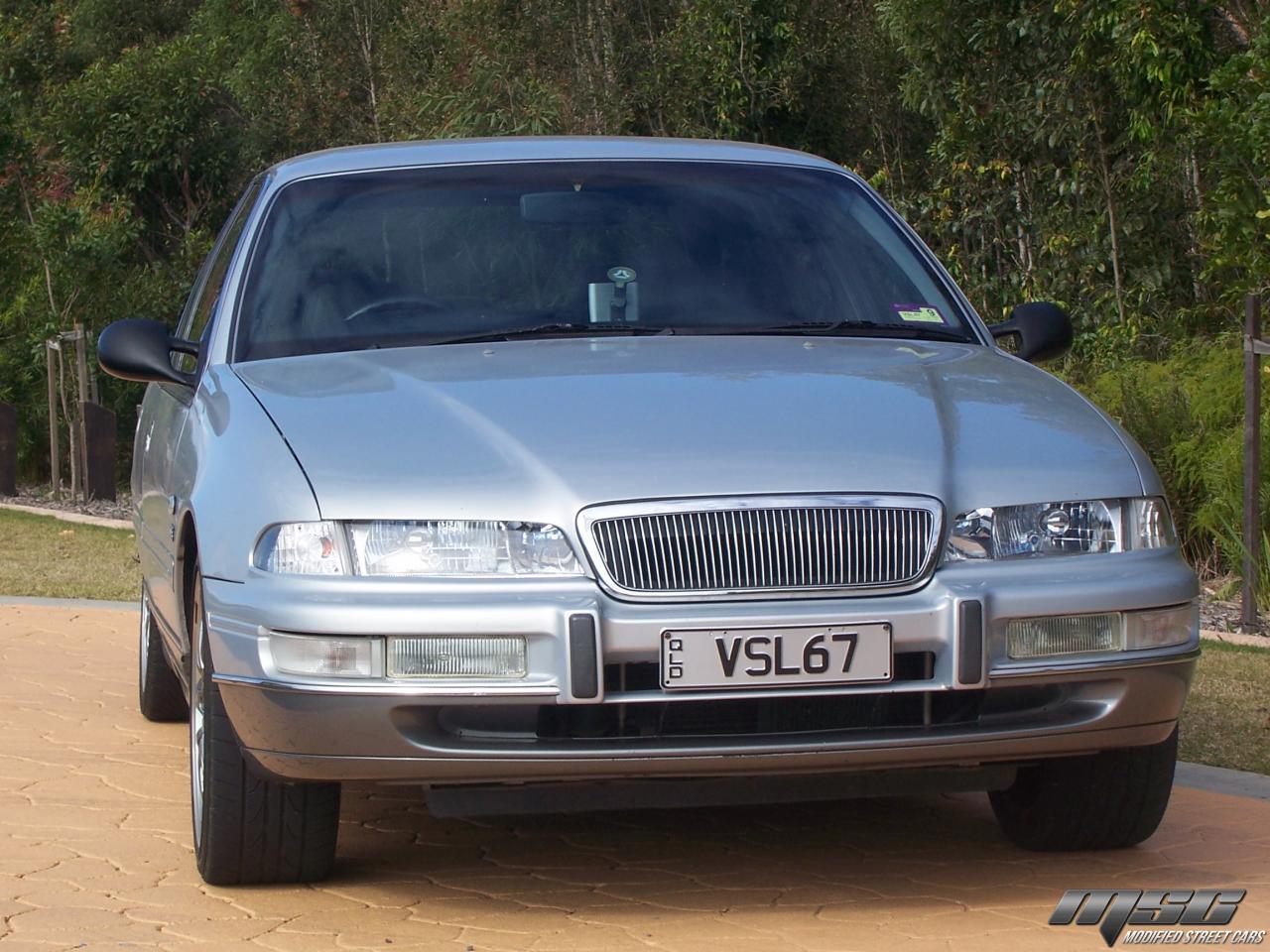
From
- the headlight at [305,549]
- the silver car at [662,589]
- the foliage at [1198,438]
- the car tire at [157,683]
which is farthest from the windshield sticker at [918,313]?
the foliage at [1198,438]

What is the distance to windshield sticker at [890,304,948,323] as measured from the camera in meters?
5.11

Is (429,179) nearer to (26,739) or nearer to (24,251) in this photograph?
(26,739)

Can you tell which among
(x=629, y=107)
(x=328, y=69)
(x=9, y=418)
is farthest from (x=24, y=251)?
(x=328, y=69)

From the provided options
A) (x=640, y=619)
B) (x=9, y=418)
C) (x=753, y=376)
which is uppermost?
(x=753, y=376)

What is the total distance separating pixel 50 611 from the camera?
948cm

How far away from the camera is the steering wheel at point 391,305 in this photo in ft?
15.9

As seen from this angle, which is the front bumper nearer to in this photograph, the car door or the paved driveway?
the paved driveway

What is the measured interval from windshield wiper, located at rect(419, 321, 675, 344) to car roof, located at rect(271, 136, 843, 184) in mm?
699

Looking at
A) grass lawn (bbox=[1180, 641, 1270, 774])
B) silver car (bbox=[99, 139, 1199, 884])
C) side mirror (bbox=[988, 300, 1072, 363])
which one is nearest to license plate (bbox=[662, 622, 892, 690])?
silver car (bbox=[99, 139, 1199, 884])

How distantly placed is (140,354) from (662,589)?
1901 millimetres

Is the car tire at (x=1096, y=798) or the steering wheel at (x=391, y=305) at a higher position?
the steering wheel at (x=391, y=305)

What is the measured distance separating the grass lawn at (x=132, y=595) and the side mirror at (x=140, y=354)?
10.5ft

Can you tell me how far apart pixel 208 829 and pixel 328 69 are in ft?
75.8

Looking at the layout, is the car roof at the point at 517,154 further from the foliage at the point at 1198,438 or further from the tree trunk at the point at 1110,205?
the tree trunk at the point at 1110,205
